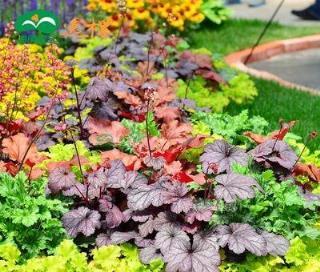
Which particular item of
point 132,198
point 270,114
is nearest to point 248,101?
point 270,114

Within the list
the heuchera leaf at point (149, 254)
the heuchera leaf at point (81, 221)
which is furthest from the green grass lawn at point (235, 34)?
the heuchera leaf at point (149, 254)

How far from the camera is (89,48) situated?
23.3 ft

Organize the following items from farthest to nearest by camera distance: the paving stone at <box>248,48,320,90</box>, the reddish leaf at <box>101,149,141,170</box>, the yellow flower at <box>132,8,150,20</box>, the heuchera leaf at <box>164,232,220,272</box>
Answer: the paving stone at <box>248,48,320,90</box> < the yellow flower at <box>132,8,150,20</box> < the reddish leaf at <box>101,149,141,170</box> < the heuchera leaf at <box>164,232,220,272</box>

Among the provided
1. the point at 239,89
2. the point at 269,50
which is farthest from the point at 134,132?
the point at 269,50

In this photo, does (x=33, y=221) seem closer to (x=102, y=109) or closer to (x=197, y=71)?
(x=102, y=109)

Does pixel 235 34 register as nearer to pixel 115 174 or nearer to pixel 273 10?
pixel 273 10

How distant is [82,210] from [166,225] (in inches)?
17.3

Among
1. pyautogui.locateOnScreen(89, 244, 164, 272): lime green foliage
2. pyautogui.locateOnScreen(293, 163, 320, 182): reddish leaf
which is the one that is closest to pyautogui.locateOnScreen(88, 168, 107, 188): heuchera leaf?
pyautogui.locateOnScreen(89, 244, 164, 272): lime green foliage

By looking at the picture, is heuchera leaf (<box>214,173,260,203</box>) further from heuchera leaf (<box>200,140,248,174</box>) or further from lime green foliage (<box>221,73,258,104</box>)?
lime green foliage (<box>221,73,258,104</box>)

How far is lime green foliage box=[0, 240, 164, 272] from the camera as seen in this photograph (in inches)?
141

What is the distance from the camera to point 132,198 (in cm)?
386

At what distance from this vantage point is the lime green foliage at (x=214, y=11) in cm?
1048

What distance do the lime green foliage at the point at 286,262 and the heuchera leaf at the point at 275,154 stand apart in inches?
22.1

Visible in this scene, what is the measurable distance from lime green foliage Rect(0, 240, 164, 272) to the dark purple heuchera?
81 mm
